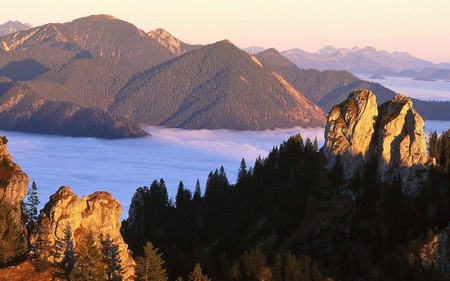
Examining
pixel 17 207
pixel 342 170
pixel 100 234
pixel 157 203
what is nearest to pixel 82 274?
pixel 100 234

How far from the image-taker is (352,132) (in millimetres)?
131375

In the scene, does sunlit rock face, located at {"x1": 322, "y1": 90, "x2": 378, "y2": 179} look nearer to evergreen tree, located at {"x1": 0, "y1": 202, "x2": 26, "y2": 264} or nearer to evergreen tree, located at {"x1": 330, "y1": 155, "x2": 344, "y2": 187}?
evergreen tree, located at {"x1": 330, "y1": 155, "x2": 344, "y2": 187}

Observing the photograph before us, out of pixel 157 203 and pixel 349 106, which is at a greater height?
pixel 349 106

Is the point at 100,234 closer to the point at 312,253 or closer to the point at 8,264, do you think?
the point at 8,264

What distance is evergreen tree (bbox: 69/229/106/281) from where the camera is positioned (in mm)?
68312

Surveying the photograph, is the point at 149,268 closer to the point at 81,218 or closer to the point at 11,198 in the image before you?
the point at 81,218

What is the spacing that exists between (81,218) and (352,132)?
67.9 m

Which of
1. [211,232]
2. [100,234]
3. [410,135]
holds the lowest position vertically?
[211,232]

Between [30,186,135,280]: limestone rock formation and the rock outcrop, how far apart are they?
58.7m

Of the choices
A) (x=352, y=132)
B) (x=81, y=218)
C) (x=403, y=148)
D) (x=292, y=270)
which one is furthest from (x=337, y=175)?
(x=81, y=218)

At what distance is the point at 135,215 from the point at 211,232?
13565 millimetres

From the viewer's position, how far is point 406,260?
302ft

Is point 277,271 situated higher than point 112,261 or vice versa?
point 112,261

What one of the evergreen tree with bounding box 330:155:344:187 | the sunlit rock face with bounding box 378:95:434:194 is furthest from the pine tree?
the evergreen tree with bounding box 330:155:344:187
